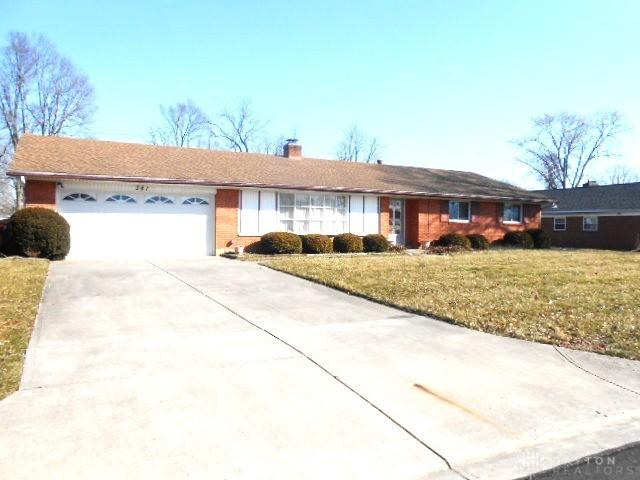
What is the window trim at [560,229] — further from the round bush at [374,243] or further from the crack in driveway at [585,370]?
Answer: the crack in driveway at [585,370]

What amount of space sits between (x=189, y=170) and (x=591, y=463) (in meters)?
18.2

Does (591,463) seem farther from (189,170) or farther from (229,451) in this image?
(189,170)

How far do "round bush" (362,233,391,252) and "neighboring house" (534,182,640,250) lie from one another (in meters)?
13.3

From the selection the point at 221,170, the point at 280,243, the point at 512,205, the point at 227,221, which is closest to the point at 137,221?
the point at 227,221

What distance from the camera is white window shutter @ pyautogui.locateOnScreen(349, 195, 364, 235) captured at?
2234cm

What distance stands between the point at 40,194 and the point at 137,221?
10.5 ft

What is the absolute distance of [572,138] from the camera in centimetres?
5766

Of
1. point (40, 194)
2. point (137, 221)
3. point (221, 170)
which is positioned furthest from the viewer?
point (221, 170)

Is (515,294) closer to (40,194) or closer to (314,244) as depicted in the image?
(314,244)

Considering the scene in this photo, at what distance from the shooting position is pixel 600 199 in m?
32.0

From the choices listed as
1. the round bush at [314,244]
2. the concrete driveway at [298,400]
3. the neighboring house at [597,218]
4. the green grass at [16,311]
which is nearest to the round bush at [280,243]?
the round bush at [314,244]

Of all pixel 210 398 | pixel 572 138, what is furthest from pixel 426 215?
pixel 572 138

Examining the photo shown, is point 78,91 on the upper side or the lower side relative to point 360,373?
upper

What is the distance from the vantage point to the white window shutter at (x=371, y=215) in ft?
74.4
